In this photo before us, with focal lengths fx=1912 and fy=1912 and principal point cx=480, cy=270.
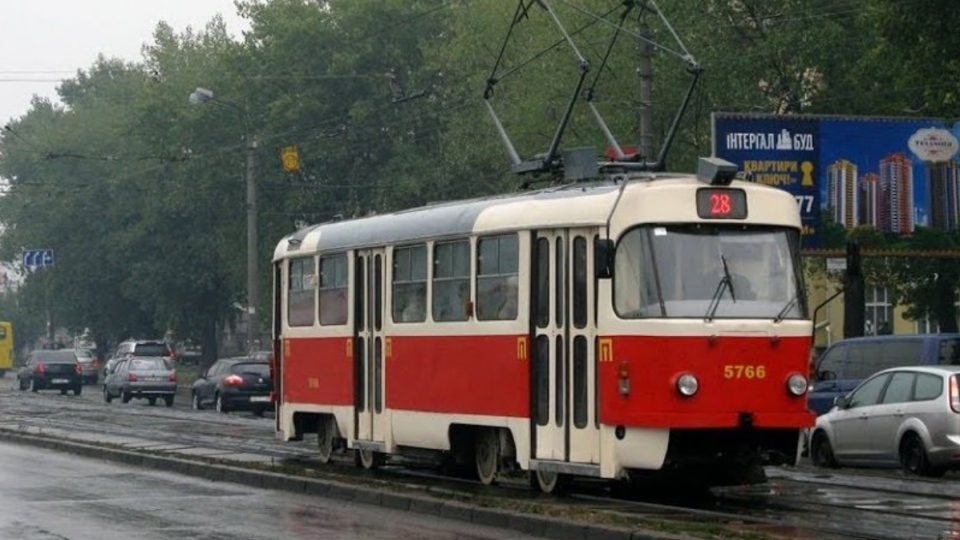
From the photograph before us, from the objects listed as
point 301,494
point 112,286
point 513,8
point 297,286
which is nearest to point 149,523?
point 301,494

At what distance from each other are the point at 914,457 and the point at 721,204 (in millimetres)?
6766

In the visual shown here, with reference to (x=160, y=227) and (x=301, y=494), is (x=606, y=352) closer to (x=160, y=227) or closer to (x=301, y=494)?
(x=301, y=494)

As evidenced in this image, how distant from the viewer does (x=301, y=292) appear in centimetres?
2433

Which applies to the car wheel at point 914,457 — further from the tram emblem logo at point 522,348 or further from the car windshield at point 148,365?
the car windshield at point 148,365

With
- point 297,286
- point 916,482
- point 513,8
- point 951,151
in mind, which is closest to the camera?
point 916,482

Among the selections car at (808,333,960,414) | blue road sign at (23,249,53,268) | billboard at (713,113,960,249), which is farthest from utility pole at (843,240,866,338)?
blue road sign at (23,249,53,268)

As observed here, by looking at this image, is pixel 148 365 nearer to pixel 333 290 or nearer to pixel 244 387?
pixel 244 387

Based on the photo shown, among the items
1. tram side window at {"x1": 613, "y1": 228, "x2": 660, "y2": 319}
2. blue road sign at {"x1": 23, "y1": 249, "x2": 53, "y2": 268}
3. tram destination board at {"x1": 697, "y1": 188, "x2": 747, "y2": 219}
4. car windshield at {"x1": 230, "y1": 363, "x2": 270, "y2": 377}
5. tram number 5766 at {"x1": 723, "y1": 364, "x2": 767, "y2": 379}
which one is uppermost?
blue road sign at {"x1": 23, "y1": 249, "x2": 53, "y2": 268}

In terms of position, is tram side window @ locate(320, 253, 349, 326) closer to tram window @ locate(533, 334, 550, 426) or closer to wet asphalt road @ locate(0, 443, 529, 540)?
wet asphalt road @ locate(0, 443, 529, 540)

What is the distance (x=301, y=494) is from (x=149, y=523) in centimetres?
374

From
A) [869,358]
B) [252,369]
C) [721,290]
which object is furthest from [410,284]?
[252,369]

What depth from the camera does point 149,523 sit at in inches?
634

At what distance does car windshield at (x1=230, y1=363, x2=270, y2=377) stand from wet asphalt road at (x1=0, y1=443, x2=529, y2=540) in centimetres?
2422

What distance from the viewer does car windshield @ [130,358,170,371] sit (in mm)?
56062
